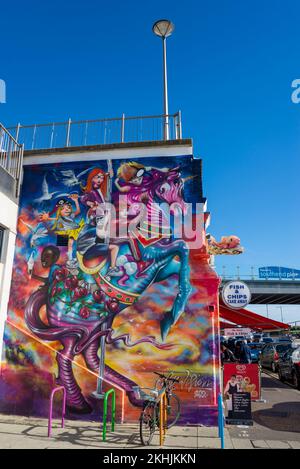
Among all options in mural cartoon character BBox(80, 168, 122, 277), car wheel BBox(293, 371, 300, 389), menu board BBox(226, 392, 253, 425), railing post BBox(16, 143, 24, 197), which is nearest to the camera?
menu board BBox(226, 392, 253, 425)

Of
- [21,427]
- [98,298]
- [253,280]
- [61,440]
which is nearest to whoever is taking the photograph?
[61,440]

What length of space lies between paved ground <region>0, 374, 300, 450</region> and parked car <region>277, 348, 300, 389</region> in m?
5.33

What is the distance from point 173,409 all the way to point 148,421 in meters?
1.42

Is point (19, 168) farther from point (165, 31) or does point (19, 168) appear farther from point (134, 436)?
point (134, 436)

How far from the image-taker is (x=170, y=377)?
841cm

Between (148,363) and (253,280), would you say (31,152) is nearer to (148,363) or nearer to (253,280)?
(148,363)

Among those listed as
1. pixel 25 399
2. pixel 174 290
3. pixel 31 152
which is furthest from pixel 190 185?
pixel 25 399

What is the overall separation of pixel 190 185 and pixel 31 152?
4.75m

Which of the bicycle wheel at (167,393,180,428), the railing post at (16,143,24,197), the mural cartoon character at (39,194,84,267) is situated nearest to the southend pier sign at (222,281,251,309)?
the bicycle wheel at (167,393,180,428)

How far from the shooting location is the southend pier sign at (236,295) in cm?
886

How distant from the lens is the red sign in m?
9.02

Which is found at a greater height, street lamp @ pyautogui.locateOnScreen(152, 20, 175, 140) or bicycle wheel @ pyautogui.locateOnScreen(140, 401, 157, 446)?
street lamp @ pyautogui.locateOnScreen(152, 20, 175, 140)
